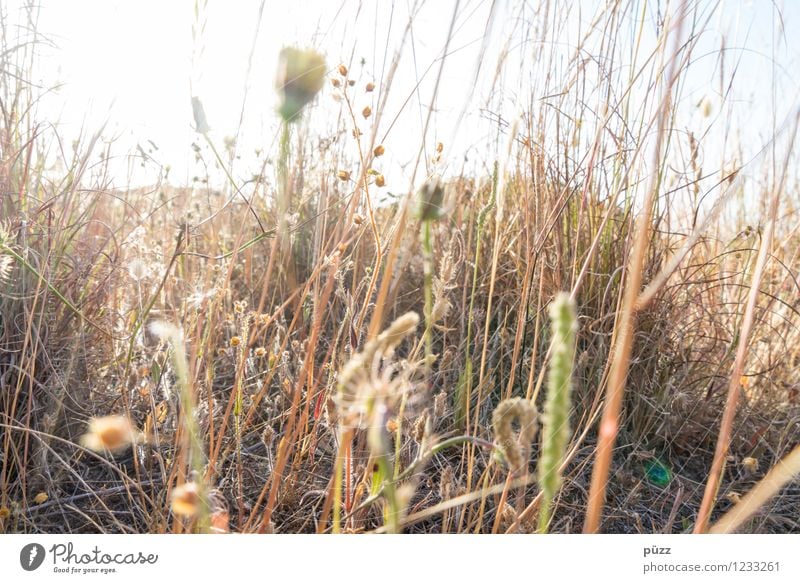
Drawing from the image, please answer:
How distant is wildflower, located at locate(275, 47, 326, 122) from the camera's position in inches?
34.0

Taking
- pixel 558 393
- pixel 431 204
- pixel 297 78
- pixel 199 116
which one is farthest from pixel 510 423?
pixel 297 78

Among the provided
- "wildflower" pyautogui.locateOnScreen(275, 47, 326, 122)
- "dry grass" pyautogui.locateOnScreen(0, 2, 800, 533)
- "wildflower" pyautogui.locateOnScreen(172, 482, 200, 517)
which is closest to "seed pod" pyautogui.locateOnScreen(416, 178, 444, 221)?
"dry grass" pyautogui.locateOnScreen(0, 2, 800, 533)

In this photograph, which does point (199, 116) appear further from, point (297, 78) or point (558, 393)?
point (558, 393)

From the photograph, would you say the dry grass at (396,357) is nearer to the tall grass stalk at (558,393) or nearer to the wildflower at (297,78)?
the wildflower at (297,78)

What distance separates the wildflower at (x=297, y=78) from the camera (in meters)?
0.86

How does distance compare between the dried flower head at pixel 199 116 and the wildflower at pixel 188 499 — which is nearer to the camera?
the wildflower at pixel 188 499

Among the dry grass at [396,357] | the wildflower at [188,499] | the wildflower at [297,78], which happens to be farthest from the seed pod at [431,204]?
the wildflower at [297,78]

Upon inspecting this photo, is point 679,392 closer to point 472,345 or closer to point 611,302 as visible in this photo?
point 611,302

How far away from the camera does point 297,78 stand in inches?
35.0

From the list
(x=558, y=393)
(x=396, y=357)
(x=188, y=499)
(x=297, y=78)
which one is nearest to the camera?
(x=558, y=393)

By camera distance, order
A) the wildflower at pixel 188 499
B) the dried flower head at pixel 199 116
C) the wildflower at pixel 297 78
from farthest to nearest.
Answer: the wildflower at pixel 297 78
the dried flower head at pixel 199 116
the wildflower at pixel 188 499

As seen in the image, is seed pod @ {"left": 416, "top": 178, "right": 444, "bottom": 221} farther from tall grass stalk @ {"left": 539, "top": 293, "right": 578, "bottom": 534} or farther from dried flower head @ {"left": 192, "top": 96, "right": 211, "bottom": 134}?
dried flower head @ {"left": 192, "top": 96, "right": 211, "bottom": 134}

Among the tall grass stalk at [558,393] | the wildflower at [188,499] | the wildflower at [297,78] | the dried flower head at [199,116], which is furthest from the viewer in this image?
the wildflower at [297,78]

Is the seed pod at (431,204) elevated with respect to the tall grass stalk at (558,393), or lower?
elevated
